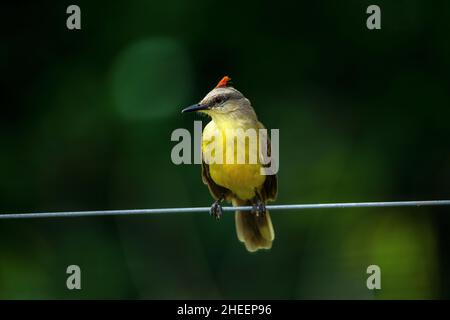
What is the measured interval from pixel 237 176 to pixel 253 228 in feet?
2.39

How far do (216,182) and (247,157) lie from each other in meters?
0.35

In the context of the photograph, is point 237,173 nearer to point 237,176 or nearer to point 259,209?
point 237,176

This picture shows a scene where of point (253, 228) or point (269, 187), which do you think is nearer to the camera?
point (269, 187)

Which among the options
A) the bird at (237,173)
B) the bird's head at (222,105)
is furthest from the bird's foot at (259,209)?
the bird's head at (222,105)

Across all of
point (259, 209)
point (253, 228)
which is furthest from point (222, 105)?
point (253, 228)

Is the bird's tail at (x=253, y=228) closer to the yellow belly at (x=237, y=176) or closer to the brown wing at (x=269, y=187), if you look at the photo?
the brown wing at (x=269, y=187)

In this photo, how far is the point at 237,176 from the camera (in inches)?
216

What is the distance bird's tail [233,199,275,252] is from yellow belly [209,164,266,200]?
410 mm

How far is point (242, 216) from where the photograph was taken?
6066mm

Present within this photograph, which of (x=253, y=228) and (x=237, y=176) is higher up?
(x=237, y=176)

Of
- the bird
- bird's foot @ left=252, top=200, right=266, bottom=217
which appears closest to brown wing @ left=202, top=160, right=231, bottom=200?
the bird

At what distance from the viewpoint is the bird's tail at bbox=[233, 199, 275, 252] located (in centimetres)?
603

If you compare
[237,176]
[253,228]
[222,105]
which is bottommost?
[253,228]

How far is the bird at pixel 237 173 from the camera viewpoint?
5520 mm
